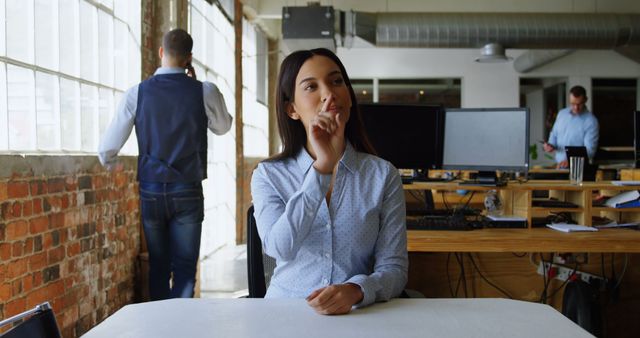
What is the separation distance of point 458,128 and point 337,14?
435 cm

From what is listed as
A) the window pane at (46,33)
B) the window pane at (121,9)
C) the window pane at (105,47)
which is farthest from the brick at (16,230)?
the window pane at (121,9)

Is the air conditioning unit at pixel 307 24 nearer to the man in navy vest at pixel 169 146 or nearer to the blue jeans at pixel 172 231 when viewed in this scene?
the man in navy vest at pixel 169 146

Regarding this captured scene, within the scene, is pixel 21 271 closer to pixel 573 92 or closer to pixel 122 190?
pixel 122 190

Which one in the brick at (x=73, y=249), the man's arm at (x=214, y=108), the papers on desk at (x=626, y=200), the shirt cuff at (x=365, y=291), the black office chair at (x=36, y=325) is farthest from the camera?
the man's arm at (x=214, y=108)

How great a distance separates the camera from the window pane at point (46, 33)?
2709mm

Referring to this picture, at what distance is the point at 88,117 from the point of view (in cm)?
327

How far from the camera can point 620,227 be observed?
2703mm

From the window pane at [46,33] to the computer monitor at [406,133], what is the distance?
154 cm

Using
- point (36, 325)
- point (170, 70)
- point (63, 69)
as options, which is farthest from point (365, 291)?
point (63, 69)

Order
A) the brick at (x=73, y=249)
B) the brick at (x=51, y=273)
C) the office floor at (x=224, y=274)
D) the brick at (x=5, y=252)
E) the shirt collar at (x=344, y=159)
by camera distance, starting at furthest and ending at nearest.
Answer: the office floor at (x=224, y=274), the brick at (x=73, y=249), the brick at (x=51, y=273), the brick at (x=5, y=252), the shirt collar at (x=344, y=159)

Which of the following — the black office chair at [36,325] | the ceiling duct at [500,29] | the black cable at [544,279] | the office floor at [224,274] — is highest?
the ceiling duct at [500,29]

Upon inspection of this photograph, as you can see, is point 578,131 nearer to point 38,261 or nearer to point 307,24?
point 307,24

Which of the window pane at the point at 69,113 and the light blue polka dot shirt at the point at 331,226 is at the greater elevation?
the window pane at the point at 69,113

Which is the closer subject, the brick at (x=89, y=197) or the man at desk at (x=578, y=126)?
→ the brick at (x=89, y=197)
